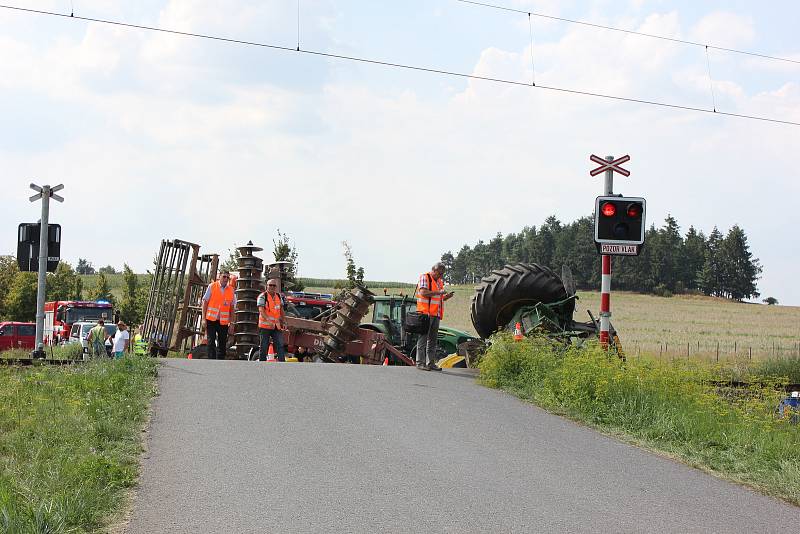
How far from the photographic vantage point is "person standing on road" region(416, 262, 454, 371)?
16422 mm

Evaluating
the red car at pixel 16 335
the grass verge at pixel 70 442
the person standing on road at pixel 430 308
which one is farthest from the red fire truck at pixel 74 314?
the grass verge at pixel 70 442

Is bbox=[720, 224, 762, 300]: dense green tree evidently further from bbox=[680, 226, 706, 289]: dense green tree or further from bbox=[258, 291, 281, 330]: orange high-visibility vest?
bbox=[258, 291, 281, 330]: orange high-visibility vest

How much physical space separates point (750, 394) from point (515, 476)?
5426 mm

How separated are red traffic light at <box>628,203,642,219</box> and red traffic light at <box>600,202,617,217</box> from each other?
0.72ft

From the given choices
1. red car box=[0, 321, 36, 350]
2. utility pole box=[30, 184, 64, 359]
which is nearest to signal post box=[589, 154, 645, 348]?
utility pole box=[30, 184, 64, 359]

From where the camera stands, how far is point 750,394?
12094 mm

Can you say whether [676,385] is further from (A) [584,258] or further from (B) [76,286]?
(A) [584,258]

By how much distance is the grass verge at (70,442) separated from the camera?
6.09 meters

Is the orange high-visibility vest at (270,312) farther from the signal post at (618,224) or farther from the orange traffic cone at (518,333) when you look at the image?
the signal post at (618,224)

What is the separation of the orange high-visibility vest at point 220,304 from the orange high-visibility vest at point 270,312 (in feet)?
3.68

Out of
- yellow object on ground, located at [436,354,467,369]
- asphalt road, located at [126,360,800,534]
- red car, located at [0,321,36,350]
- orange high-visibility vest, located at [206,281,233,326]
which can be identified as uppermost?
orange high-visibility vest, located at [206,281,233,326]

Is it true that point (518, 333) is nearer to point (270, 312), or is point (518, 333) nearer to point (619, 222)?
point (619, 222)

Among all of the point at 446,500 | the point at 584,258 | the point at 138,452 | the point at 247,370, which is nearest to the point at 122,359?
the point at 247,370

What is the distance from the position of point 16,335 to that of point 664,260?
313 ft
